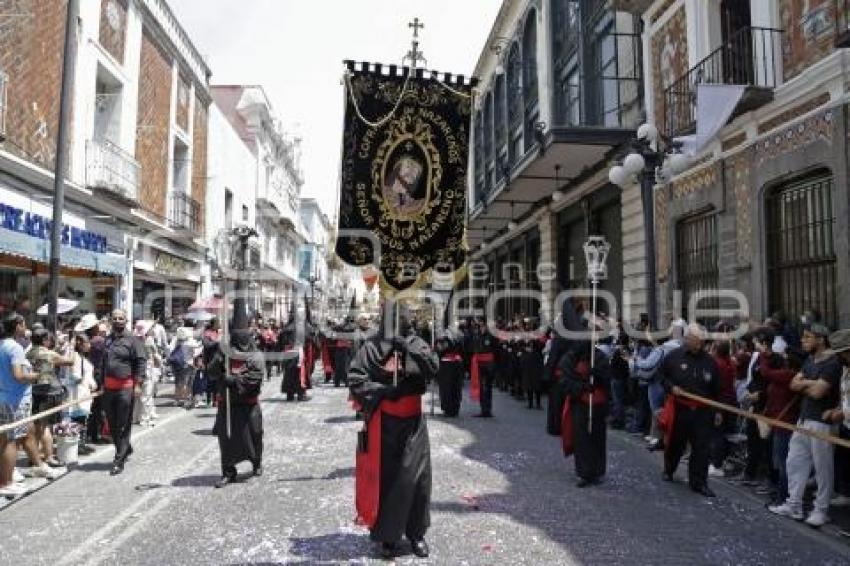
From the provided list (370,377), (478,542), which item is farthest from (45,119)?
(478,542)

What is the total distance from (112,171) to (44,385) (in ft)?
33.7

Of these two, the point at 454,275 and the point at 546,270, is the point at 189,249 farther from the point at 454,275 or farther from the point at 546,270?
the point at 454,275

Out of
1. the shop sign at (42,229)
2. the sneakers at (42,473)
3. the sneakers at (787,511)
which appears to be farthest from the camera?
the shop sign at (42,229)

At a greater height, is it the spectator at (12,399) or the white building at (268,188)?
the white building at (268,188)

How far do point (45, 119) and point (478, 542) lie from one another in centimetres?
1246

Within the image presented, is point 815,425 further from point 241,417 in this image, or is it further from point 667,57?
point 667,57

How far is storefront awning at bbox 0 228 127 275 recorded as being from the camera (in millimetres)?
11469

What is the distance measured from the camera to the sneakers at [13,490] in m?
6.45

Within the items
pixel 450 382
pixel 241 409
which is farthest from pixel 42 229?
pixel 450 382

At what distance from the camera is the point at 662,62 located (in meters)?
13.4

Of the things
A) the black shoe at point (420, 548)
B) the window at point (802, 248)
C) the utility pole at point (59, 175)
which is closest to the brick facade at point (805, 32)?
the window at point (802, 248)

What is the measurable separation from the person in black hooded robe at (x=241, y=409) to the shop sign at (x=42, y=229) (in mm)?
4843

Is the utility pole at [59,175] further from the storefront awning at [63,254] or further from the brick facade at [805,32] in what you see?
the brick facade at [805,32]

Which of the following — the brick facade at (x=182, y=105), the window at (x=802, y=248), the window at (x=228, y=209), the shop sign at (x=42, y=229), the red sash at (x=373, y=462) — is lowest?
the red sash at (x=373, y=462)
